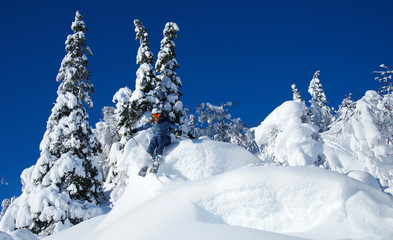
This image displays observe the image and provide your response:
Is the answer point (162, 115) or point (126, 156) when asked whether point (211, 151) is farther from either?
point (126, 156)

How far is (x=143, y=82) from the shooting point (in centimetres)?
1573

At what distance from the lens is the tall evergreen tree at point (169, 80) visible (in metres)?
16.0

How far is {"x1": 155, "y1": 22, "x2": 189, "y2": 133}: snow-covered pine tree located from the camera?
1599cm

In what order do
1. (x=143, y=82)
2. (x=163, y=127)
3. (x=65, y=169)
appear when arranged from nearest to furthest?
(x=163, y=127) → (x=65, y=169) → (x=143, y=82)

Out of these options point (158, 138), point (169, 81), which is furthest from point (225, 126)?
point (158, 138)

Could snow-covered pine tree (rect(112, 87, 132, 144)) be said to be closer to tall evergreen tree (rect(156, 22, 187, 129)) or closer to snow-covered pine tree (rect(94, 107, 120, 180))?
tall evergreen tree (rect(156, 22, 187, 129))

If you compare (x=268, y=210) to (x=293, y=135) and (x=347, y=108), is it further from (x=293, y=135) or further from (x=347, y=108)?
(x=347, y=108)

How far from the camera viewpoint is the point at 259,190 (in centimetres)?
423

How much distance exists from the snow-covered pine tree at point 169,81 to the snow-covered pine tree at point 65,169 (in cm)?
451

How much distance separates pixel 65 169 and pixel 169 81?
25.1 ft

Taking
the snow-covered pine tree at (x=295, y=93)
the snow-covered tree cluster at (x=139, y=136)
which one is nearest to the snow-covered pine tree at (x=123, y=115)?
the snow-covered tree cluster at (x=139, y=136)

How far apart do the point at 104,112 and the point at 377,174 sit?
3429 centimetres

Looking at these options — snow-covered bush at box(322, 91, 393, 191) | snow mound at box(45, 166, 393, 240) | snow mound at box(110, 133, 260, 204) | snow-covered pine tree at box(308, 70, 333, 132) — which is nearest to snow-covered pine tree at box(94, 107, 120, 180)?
snow-covered pine tree at box(308, 70, 333, 132)

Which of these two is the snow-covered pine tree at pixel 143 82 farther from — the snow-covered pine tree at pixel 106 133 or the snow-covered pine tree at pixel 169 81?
the snow-covered pine tree at pixel 106 133
